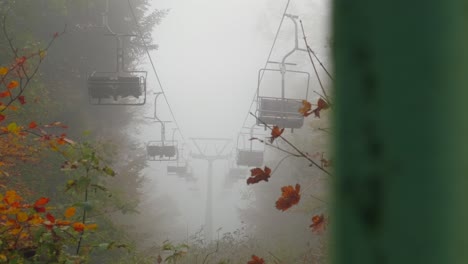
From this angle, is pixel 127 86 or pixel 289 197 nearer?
pixel 289 197

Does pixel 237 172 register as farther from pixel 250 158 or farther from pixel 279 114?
pixel 279 114

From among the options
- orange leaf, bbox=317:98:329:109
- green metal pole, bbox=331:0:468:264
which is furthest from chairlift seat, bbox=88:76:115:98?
green metal pole, bbox=331:0:468:264

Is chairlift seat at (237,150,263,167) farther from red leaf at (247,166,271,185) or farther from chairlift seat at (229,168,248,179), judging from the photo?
red leaf at (247,166,271,185)

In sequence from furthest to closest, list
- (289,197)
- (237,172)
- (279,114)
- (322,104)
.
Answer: (237,172), (279,114), (322,104), (289,197)

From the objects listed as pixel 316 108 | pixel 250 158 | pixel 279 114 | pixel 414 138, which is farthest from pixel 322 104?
pixel 250 158

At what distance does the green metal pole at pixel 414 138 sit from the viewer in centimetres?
37

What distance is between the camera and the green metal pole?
367 millimetres

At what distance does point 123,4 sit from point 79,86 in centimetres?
489

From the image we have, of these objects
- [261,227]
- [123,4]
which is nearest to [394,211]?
[123,4]

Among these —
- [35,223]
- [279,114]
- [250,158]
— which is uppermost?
[35,223]

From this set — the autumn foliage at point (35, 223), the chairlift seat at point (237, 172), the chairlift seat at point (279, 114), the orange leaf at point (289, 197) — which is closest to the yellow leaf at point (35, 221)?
the autumn foliage at point (35, 223)

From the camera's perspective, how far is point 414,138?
38cm

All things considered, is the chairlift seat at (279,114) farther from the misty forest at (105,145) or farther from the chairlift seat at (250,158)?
the chairlift seat at (250,158)

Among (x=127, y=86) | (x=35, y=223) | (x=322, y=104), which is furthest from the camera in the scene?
(x=127, y=86)
